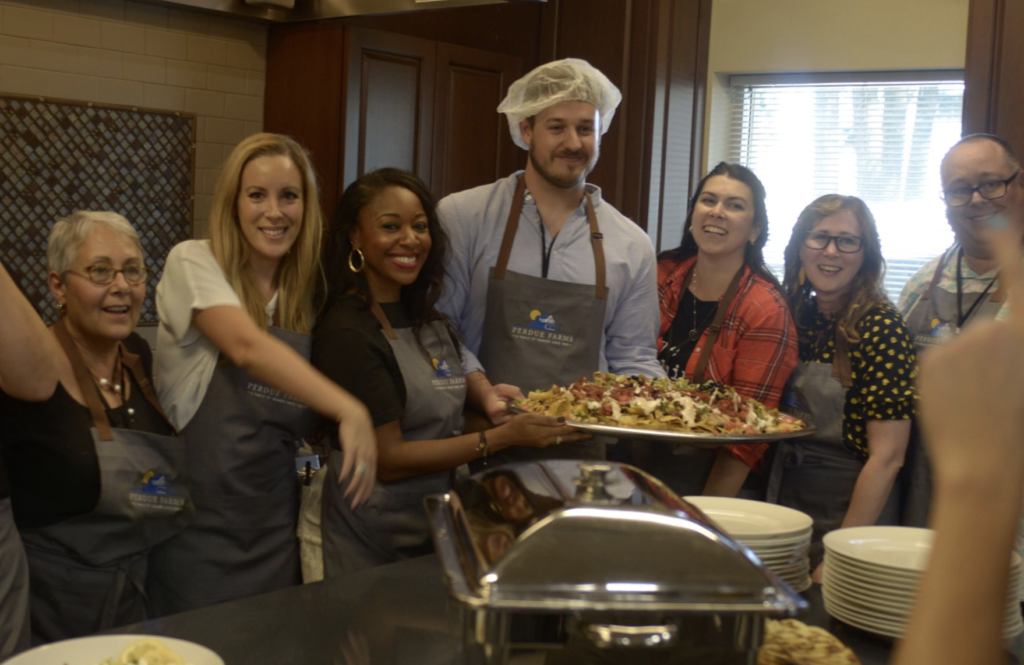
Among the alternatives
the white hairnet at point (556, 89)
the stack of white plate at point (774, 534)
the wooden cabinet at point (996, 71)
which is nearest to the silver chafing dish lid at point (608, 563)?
the stack of white plate at point (774, 534)

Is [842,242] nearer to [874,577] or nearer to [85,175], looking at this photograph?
[874,577]

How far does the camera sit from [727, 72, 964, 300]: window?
21.2ft

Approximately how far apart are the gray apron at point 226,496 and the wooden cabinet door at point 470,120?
2.41m

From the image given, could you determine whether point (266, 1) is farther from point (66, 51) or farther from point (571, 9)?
point (571, 9)

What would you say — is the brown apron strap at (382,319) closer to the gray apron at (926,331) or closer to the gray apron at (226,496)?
the gray apron at (226,496)

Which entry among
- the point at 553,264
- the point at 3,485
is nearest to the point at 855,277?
the point at 553,264

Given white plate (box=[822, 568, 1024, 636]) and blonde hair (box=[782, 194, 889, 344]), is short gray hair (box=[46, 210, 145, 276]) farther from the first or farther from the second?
blonde hair (box=[782, 194, 889, 344])

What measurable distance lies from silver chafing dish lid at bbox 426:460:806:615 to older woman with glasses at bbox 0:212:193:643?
1.14 meters

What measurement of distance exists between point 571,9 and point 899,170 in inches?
130

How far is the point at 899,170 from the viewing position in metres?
6.60

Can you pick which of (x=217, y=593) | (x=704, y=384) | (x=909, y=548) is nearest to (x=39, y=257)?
(x=217, y=593)

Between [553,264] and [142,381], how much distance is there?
1089mm

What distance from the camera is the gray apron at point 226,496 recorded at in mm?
→ 2131

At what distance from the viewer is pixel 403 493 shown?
2.19 m
